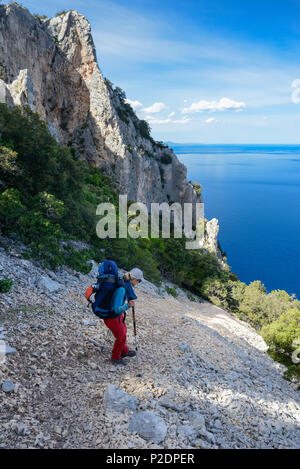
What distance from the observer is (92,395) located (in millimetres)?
5305

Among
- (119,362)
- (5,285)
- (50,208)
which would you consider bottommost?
(119,362)

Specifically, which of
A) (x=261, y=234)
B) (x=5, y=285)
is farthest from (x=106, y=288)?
(x=261, y=234)

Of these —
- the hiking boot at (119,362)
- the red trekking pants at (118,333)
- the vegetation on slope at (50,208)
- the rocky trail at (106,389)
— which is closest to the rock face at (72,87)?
the vegetation on slope at (50,208)

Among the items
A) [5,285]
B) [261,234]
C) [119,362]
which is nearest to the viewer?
[119,362]

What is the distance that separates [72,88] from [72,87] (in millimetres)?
124

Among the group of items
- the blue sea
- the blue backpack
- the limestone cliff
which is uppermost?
the limestone cliff

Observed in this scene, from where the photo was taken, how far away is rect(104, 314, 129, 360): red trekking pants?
19.8 ft

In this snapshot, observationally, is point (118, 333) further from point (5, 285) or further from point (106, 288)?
point (5, 285)

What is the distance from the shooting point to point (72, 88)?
39.9 metres

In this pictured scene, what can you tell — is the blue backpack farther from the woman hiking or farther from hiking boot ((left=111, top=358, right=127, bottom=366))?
hiking boot ((left=111, top=358, right=127, bottom=366))

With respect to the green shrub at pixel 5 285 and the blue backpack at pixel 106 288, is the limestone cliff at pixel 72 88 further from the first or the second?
the blue backpack at pixel 106 288

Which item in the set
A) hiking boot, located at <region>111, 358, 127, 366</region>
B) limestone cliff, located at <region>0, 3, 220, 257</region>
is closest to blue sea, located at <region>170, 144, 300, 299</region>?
limestone cliff, located at <region>0, 3, 220, 257</region>

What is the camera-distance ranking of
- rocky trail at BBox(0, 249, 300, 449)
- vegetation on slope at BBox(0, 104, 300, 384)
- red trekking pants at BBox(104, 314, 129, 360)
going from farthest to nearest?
vegetation on slope at BBox(0, 104, 300, 384) → red trekking pants at BBox(104, 314, 129, 360) → rocky trail at BBox(0, 249, 300, 449)
